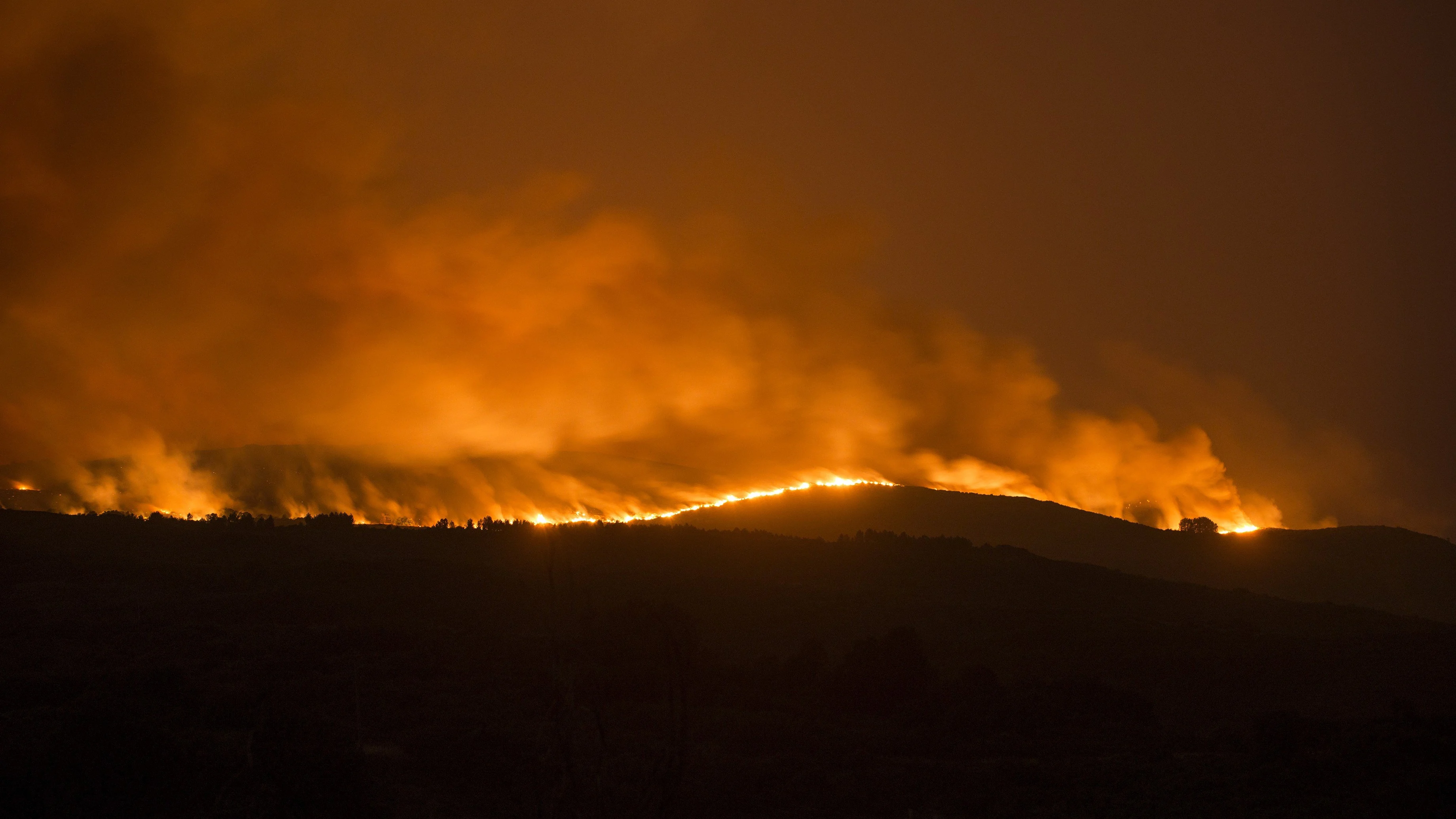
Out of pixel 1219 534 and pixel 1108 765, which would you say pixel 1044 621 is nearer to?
pixel 1108 765

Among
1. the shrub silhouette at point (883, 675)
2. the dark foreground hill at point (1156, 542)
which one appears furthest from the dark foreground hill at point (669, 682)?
the dark foreground hill at point (1156, 542)

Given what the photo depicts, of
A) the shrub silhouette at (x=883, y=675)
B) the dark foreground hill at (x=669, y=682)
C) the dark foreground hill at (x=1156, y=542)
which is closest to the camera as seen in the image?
the dark foreground hill at (x=669, y=682)

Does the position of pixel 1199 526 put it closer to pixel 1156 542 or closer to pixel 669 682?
pixel 1156 542

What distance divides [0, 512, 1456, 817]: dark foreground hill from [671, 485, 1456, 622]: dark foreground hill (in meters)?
15.9

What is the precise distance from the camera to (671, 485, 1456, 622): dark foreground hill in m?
68.2

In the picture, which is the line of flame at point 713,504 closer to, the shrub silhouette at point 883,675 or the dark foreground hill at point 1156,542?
the dark foreground hill at point 1156,542

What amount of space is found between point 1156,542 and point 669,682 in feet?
236

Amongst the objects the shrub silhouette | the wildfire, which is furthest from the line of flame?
Answer: the shrub silhouette

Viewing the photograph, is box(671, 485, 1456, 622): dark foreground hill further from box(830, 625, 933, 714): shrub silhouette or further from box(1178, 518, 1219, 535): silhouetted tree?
box(830, 625, 933, 714): shrub silhouette

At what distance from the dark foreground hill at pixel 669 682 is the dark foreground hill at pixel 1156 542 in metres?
15.9

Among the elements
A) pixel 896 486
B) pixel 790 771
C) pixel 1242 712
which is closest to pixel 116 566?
pixel 790 771

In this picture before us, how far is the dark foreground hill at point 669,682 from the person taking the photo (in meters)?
18.8

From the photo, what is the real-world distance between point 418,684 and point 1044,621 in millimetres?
25923

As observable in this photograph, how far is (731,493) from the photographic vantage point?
93.4m
